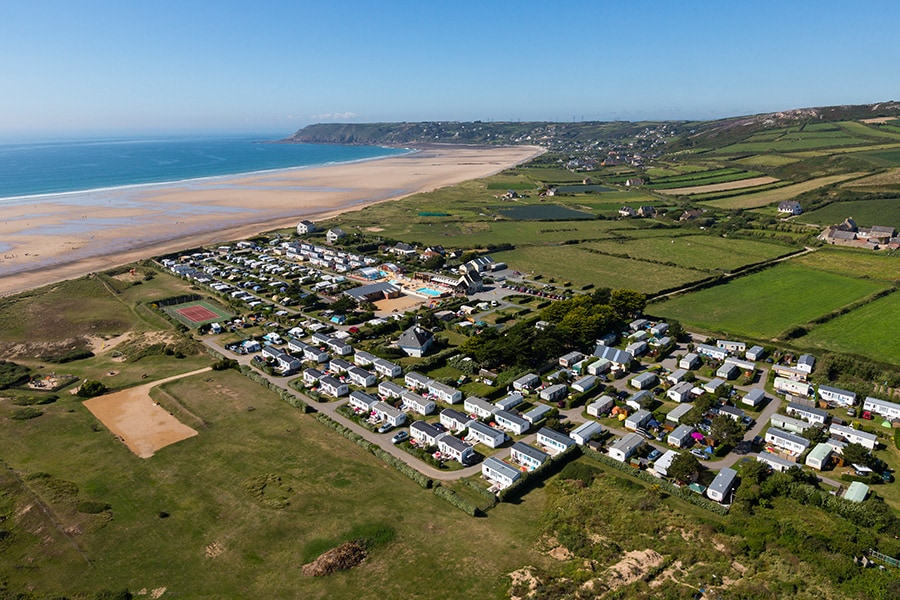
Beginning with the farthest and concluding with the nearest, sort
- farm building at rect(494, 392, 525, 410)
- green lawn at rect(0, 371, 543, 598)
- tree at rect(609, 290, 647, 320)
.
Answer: tree at rect(609, 290, 647, 320) → farm building at rect(494, 392, 525, 410) → green lawn at rect(0, 371, 543, 598)

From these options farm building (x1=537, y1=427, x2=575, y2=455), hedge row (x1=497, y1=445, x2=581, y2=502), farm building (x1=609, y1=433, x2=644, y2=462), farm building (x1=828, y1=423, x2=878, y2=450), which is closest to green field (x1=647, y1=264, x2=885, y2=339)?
farm building (x1=828, y1=423, x2=878, y2=450)

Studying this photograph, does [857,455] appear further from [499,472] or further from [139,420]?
[139,420]

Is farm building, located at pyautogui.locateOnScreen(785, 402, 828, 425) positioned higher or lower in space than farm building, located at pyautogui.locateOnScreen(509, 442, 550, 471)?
higher

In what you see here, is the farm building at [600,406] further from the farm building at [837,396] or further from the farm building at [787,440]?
the farm building at [837,396]

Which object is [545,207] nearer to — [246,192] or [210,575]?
[246,192]

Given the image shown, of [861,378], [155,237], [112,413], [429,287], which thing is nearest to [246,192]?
[155,237]

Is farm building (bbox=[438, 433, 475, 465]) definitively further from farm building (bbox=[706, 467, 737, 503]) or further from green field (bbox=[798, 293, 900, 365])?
green field (bbox=[798, 293, 900, 365])
